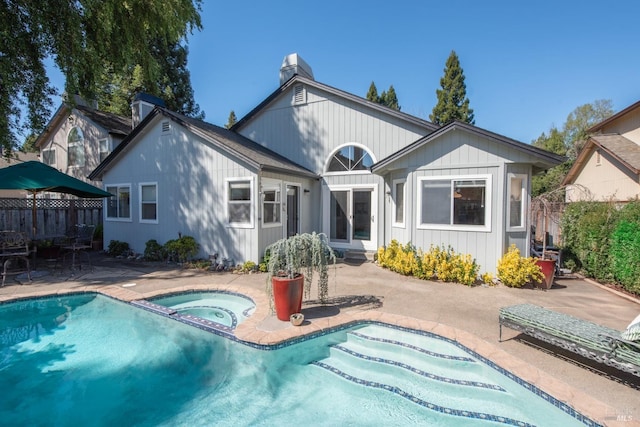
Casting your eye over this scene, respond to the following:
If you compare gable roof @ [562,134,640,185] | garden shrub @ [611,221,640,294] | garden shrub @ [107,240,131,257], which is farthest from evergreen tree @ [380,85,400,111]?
garden shrub @ [107,240,131,257]

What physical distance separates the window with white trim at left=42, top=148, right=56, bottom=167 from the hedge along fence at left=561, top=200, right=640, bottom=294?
1051 inches

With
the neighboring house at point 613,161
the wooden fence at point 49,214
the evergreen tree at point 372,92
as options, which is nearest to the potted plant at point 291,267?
the wooden fence at point 49,214

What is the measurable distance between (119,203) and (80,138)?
8.67 metres

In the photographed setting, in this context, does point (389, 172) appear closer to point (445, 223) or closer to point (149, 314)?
point (445, 223)

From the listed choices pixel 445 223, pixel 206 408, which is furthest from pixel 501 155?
pixel 206 408

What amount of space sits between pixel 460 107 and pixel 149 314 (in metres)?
31.2

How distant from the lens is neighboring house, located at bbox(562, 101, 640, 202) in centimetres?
1412

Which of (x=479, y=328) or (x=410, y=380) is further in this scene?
(x=479, y=328)

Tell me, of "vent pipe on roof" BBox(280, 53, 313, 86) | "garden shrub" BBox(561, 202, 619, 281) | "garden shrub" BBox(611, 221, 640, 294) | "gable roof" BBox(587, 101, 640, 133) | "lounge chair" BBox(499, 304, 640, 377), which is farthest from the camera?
"gable roof" BBox(587, 101, 640, 133)

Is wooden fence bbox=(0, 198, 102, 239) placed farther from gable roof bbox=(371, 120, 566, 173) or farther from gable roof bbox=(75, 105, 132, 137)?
gable roof bbox=(371, 120, 566, 173)

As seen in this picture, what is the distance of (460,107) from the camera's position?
2928cm

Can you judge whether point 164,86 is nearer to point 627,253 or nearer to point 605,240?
point 605,240

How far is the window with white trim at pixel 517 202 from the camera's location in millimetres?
8173

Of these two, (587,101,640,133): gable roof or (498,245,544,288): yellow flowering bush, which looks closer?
(498,245,544,288): yellow flowering bush
